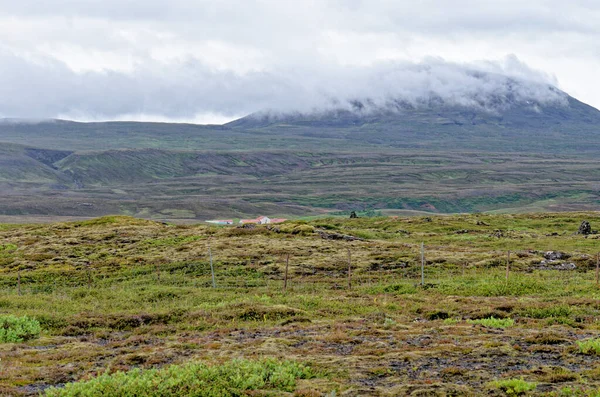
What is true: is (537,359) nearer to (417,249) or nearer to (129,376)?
(129,376)

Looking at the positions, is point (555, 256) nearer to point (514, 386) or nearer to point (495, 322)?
point (495, 322)

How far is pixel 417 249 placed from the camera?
5094 centimetres

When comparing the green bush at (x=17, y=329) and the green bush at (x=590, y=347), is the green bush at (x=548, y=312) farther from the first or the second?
the green bush at (x=17, y=329)

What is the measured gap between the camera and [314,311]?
84.9 feet

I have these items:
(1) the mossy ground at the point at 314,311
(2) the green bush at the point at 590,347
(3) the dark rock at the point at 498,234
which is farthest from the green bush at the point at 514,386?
(3) the dark rock at the point at 498,234

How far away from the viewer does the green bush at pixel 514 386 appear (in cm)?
1272

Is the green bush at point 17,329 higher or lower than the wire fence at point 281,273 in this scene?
higher

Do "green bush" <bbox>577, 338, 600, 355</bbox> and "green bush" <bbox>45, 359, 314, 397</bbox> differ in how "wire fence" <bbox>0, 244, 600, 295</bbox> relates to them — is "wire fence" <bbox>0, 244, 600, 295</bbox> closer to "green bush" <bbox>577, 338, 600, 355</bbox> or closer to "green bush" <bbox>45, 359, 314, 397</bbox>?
"green bush" <bbox>577, 338, 600, 355</bbox>

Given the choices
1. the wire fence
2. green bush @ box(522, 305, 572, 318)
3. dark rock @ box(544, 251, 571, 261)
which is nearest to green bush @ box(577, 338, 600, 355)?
green bush @ box(522, 305, 572, 318)

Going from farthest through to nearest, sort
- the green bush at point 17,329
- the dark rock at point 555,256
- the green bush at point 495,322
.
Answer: the dark rock at point 555,256 < the green bush at point 17,329 < the green bush at point 495,322

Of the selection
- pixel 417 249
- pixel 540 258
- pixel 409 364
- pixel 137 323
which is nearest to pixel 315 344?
pixel 409 364

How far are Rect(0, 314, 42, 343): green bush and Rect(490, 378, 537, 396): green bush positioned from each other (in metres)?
15.4

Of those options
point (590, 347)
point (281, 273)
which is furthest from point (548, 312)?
point (281, 273)

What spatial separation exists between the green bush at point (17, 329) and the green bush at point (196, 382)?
878 cm
